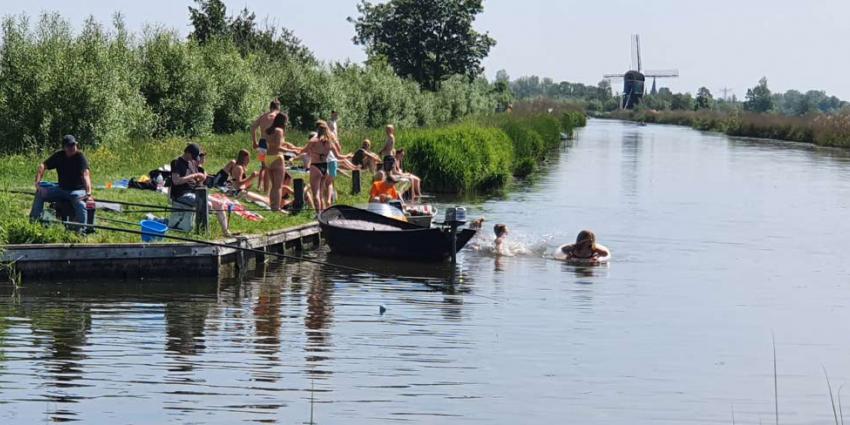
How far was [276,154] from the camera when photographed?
77.2ft

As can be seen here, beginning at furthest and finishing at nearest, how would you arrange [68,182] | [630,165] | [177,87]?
1. [630,165]
2. [177,87]
3. [68,182]

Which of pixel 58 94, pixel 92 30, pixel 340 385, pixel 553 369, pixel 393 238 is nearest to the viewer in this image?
pixel 340 385

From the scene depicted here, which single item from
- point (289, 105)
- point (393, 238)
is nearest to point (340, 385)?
point (393, 238)

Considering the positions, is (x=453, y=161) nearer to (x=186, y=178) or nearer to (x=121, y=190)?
(x=121, y=190)

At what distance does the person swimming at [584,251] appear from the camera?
980 inches

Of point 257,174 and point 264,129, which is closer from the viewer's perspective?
point 264,129

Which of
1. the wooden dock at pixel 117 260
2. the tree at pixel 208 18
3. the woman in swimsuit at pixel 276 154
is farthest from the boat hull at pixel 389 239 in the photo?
the tree at pixel 208 18

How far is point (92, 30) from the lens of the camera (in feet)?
126

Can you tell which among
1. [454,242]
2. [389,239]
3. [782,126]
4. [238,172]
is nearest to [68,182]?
[389,239]

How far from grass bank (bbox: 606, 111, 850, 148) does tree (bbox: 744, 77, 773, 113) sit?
42.7 metres

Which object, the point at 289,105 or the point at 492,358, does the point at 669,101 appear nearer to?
the point at 289,105

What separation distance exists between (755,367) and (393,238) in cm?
905

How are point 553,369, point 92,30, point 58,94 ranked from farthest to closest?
1. point 92,30
2. point 58,94
3. point 553,369

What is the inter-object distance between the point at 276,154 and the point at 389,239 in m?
2.51
